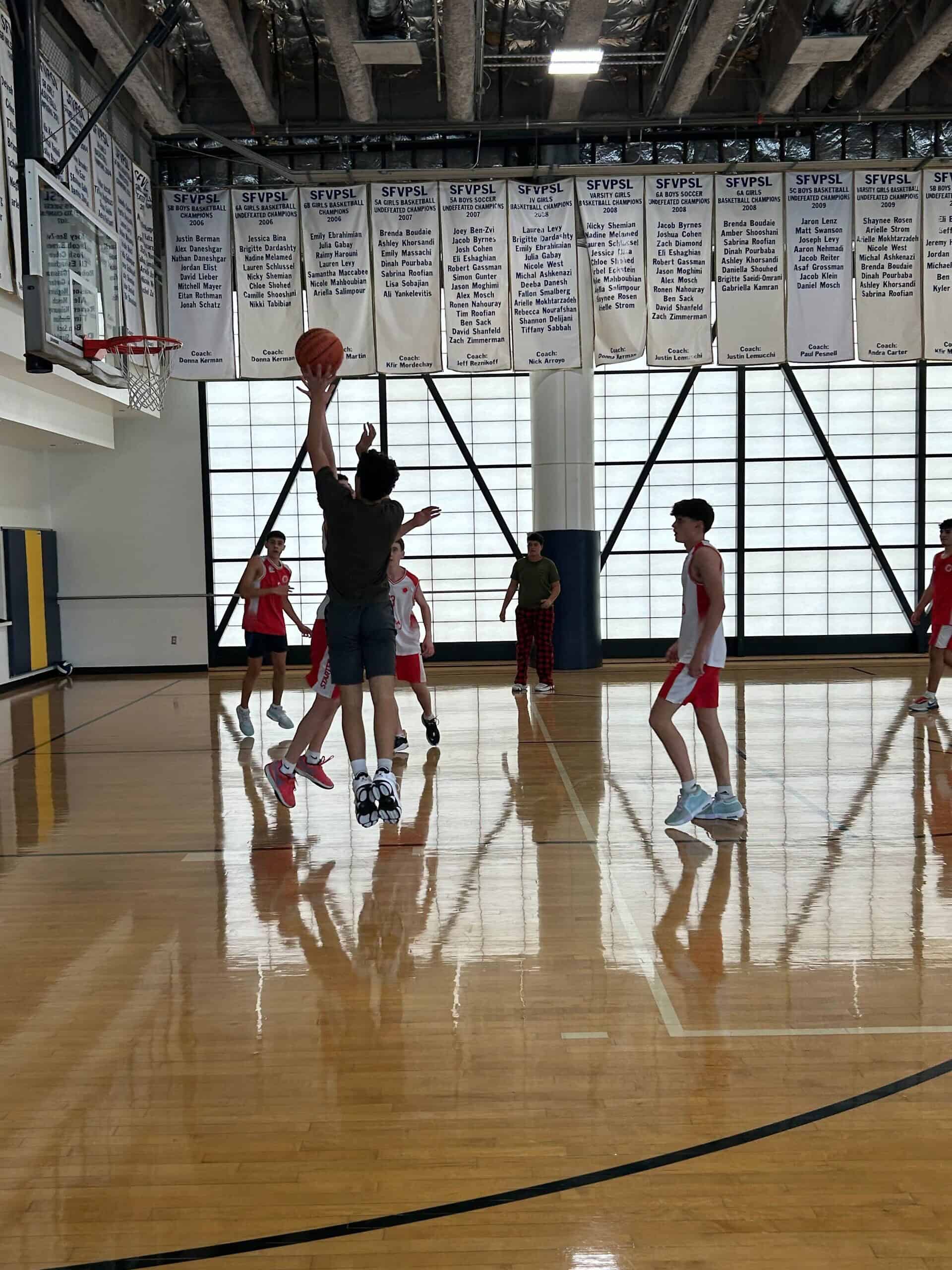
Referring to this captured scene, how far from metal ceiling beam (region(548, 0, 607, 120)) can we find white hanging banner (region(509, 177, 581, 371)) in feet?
2.71

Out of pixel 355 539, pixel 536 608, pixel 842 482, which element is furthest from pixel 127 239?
pixel 842 482

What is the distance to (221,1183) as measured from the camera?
2719mm

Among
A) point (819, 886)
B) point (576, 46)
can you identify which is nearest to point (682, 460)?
point (576, 46)

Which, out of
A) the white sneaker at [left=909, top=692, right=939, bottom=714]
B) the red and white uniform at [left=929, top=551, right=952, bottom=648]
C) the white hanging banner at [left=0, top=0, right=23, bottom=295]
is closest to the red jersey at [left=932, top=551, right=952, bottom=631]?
the red and white uniform at [left=929, top=551, right=952, bottom=648]

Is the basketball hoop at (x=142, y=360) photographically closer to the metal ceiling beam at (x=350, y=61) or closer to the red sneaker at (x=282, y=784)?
the metal ceiling beam at (x=350, y=61)

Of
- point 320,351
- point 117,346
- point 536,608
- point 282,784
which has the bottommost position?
point 282,784

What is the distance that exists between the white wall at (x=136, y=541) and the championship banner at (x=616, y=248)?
227 inches

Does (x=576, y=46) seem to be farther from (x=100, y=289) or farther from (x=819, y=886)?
(x=819, y=886)

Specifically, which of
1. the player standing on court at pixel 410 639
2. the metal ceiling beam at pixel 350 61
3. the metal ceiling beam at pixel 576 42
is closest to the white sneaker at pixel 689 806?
the player standing on court at pixel 410 639

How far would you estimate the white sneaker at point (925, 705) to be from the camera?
10695 millimetres

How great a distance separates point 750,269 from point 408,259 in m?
4.10

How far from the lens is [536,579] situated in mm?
12500

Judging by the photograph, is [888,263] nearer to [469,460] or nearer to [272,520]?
[469,460]

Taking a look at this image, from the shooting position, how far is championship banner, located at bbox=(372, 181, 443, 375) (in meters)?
13.5
